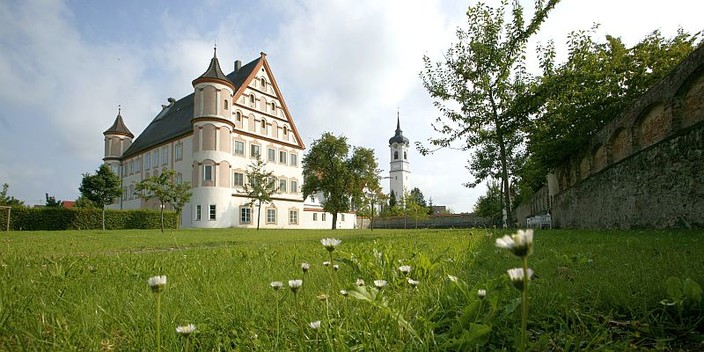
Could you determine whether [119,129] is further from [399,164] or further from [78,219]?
[399,164]

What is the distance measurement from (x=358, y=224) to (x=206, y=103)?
33991 millimetres

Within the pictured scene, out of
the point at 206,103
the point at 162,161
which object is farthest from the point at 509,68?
the point at 162,161

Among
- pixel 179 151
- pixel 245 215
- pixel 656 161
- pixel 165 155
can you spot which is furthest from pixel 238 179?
pixel 656 161

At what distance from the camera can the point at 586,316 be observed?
5.45 ft

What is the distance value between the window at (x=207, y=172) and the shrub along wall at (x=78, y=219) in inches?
190

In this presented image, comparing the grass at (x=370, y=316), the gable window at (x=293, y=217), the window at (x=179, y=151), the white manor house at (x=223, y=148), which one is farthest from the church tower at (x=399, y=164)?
the grass at (x=370, y=316)

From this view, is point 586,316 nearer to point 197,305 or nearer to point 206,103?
point 197,305

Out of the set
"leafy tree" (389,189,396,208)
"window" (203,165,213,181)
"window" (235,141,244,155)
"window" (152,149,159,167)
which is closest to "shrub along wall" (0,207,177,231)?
"window" (203,165,213,181)

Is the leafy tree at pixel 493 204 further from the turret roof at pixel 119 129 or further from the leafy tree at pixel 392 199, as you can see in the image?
the turret roof at pixel 119 129

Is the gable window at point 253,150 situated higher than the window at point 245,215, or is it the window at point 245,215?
the gable window at point 253,150

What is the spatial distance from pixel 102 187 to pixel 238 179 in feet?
36.9

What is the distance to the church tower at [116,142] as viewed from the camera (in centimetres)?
4832

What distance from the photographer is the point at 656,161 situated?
29.0ft

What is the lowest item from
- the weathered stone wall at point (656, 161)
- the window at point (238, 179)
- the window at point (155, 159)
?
the weathered stone wall at point (656, 161)
